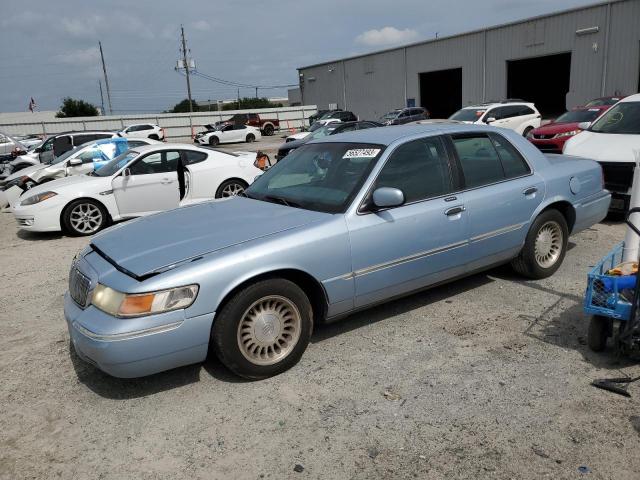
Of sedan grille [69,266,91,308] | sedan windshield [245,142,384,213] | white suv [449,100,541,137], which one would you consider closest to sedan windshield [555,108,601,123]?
white suv [449,100,541,137]

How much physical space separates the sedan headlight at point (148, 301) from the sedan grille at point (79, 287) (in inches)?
12.3

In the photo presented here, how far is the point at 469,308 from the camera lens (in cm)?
473

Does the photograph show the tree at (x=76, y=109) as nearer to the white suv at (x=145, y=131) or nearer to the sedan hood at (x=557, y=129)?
the white suv at (x=145, y=131)

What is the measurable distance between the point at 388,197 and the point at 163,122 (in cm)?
4240

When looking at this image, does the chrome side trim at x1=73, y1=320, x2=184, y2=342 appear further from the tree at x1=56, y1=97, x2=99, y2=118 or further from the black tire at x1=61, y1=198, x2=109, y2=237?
the tree at x1=56, y1=97, x2=99, y2=118

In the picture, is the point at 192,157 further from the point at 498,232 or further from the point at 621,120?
the point at 621,120

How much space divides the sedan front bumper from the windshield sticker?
5.97ft

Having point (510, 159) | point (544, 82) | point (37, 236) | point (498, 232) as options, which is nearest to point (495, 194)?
point (498, 232)

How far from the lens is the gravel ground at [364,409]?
9.25ft

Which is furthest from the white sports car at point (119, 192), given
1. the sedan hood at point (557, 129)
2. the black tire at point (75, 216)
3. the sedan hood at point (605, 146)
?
the sedan hood at point (557, 129)

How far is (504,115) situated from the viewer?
1942 centimetres

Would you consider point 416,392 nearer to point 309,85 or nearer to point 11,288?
point 11,288

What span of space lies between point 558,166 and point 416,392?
3.09 m

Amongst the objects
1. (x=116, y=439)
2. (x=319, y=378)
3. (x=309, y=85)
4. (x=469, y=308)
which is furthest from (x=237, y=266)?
(x=309, y=85)
